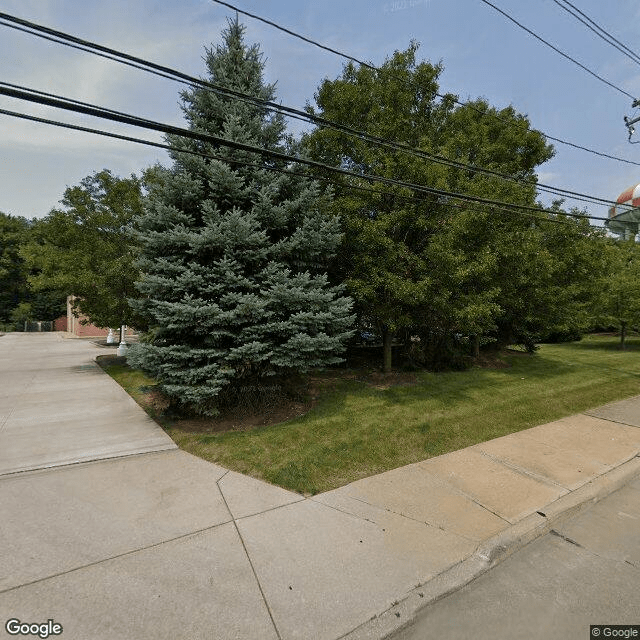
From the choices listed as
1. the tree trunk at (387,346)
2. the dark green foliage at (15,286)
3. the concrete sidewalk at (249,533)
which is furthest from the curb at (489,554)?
the dark green foliage at (15,286)

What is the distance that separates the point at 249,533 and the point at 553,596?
2499 millimetres

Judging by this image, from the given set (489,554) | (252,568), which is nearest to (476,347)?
(489,554)

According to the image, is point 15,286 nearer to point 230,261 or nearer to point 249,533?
point 230,261

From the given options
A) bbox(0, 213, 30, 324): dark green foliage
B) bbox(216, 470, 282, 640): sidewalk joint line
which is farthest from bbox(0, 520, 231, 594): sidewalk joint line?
bbox(0, 213, 30, 324): dark green foliage

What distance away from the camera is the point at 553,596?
271cm

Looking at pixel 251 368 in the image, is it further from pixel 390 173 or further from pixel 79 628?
pixel 390 173

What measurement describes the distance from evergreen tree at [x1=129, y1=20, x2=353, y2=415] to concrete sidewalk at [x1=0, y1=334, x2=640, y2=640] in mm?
1553

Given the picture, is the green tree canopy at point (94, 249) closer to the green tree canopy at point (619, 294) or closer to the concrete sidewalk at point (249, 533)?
the concrete sidewalk at point (249, 533)

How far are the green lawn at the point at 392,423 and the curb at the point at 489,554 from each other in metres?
1.61

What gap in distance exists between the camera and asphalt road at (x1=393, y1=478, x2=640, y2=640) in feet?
7.91

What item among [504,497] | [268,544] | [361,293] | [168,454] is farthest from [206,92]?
[504,497]

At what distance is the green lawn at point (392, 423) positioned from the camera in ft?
15.7

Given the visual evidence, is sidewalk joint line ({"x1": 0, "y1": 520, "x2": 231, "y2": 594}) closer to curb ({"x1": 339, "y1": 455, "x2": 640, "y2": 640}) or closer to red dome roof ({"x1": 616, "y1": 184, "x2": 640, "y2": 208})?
curb ({"x1": 339, "y1": 455, "x2": 640, "y2": 640})

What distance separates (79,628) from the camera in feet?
7.57
